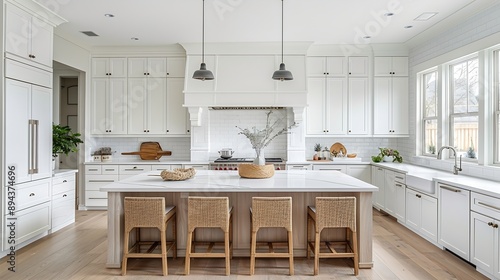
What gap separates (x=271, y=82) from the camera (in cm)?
595

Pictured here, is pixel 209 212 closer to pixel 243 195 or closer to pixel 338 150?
pixel 243 195

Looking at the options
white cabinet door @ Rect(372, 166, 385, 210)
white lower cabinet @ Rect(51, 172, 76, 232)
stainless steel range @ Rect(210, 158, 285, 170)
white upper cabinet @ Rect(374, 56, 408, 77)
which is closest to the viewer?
white lower cabinet @ Rect(51, 172, 76, 232)

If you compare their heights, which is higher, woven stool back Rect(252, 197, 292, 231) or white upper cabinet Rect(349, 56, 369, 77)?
white upper cabinet Rect(349, 56, 369, 77)

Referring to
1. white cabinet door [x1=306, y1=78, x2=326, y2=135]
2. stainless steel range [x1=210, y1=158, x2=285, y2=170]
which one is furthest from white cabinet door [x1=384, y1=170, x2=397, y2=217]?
stainless steel range [x1=210, y1=158, x2=285, y2=170]

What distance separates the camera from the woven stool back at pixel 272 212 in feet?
10.3

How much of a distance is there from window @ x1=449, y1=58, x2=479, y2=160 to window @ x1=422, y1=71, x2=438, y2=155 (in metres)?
0.55

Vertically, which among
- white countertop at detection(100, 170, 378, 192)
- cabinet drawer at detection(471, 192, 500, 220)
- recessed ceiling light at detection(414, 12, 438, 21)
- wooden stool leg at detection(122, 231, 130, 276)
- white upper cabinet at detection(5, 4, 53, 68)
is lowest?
wooden stool leg at detection(122, 231, 130, 276)

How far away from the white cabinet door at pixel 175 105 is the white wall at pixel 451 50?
4.35 meters

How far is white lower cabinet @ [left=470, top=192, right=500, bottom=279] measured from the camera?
3.00 metres

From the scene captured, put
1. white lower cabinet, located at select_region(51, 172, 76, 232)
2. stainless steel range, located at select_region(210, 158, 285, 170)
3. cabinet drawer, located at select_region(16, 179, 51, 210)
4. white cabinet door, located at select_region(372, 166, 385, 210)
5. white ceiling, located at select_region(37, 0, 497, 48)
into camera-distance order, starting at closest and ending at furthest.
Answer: cabinet drawer, located at select_region(16, 179, 51, 210)
white ceiling, located at select_region(37, 0, 497, 48)
white lower cabinet, located at select_region(51, 172, 76, 232)
white cabinet door, located at select_region(372, 166, 385, 210)
stainless steel range, located at select_region(210, 158, 285, 170)

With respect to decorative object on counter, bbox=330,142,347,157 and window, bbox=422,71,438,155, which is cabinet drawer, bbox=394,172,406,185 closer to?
window, bbox=422,71,438,155

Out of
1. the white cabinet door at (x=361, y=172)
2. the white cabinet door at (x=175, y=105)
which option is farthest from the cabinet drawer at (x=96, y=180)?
the white cabinet door at (x=361, y=172)

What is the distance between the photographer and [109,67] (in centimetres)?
628

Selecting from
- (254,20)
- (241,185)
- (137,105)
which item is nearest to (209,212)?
(241,185)
